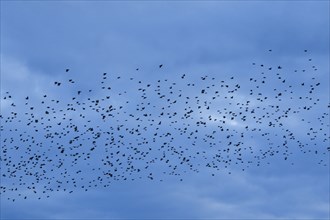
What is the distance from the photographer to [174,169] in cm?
5881

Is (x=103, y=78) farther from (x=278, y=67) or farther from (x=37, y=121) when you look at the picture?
(x=278, y=67)

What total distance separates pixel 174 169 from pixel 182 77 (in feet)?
39.3

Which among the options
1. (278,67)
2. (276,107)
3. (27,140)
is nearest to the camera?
(278,67)

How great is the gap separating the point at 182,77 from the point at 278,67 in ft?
27.6

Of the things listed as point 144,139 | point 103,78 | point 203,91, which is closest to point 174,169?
point 144,139

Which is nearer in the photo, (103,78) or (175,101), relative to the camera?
(103,78)

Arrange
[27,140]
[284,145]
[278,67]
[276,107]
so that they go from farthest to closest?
1. [27,140]
2. [284,145]
3. [276,107]
4. [278,67]

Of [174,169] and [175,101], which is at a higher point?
[175,101]

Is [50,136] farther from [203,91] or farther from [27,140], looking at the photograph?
[203,91]

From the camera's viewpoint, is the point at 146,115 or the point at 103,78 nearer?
the point at 103,78

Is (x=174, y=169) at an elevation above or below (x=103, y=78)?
below

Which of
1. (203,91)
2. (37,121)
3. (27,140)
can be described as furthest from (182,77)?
(27,140)

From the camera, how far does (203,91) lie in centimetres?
5222

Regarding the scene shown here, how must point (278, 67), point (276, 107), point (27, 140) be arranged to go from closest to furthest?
point (278, 67) < point (276, 107) < point (27, 140)
